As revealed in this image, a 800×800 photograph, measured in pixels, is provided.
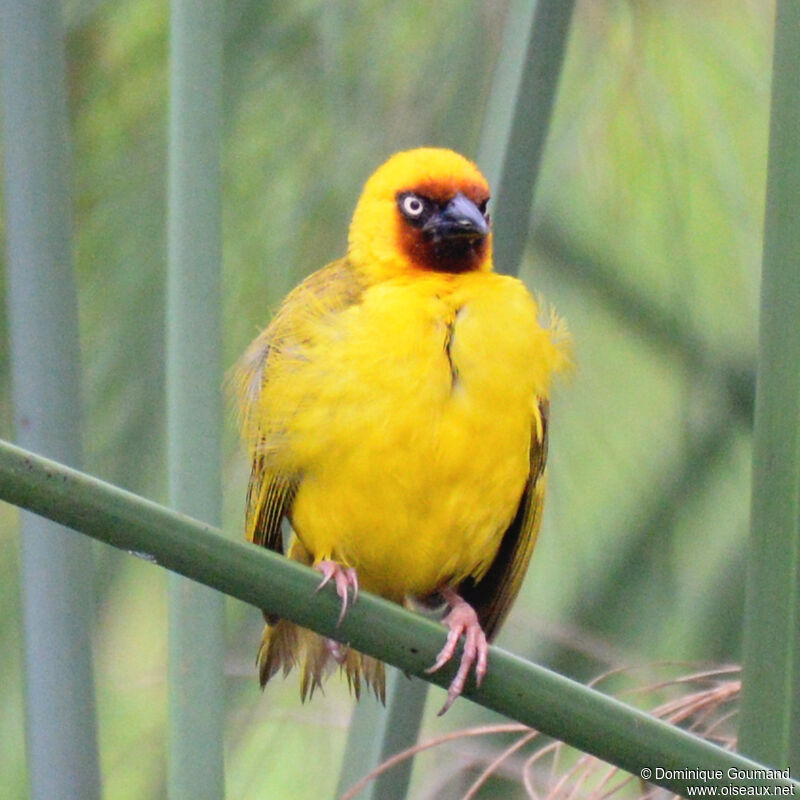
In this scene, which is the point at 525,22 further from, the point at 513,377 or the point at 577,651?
the point at 577,651

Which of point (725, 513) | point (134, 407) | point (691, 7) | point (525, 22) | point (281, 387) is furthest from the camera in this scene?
point (725, 513)

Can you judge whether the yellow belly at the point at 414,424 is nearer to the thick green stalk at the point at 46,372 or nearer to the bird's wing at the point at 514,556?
the bird's wing at the point at 514,556

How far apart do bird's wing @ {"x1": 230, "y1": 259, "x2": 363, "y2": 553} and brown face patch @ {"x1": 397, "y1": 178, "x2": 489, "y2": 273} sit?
0.46 ft

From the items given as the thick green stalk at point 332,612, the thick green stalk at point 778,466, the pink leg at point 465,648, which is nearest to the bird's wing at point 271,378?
the pink leg at point 465,648

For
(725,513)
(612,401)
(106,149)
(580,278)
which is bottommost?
(725,513)

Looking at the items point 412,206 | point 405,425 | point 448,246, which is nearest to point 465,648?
point 405,425

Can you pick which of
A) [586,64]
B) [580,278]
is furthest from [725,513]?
[586,64]

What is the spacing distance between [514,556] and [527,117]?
829 millimetres

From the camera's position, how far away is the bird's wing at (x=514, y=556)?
8.06 ft

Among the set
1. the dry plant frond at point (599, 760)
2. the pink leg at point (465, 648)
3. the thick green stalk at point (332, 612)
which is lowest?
the dry plant frond at point (599, 760)

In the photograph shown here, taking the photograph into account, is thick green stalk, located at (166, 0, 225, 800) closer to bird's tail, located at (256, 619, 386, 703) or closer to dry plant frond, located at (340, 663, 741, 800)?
dry plant frond, located at (340, 663, 741, 800)

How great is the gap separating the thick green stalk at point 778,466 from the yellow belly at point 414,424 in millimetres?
772

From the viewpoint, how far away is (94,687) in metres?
1.80

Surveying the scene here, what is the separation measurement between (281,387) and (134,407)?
2.00 feet
